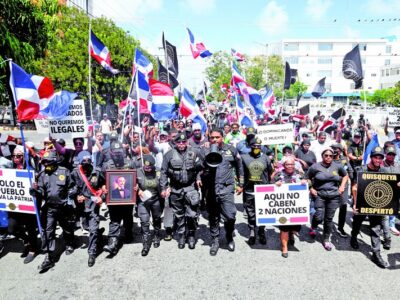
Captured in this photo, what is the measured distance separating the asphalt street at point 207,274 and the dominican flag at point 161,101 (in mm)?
3723

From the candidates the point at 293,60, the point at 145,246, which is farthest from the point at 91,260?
the point at 293,60

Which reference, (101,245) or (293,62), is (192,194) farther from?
(293,62)

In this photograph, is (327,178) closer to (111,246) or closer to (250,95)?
(111,246)

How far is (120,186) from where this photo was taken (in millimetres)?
5543

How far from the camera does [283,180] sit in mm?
5824

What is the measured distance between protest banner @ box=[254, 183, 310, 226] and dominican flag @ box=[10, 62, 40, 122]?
4.12m

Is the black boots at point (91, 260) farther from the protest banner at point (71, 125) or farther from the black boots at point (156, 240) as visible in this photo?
the protest banner at point (71, 125)

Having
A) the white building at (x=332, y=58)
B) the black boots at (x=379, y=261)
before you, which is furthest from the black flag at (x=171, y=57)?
the white building at (x=332, y=58)

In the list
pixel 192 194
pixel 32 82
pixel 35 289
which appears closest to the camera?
pixel 35 289

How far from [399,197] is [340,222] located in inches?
59.7

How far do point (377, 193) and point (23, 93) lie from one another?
20.1 feet

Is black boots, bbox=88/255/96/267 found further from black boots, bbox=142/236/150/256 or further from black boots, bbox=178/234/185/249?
black boots, bbox=178/234/185/249

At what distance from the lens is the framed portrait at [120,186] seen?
18.1 ft

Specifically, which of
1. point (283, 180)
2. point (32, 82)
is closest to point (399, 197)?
point (283, 180)
